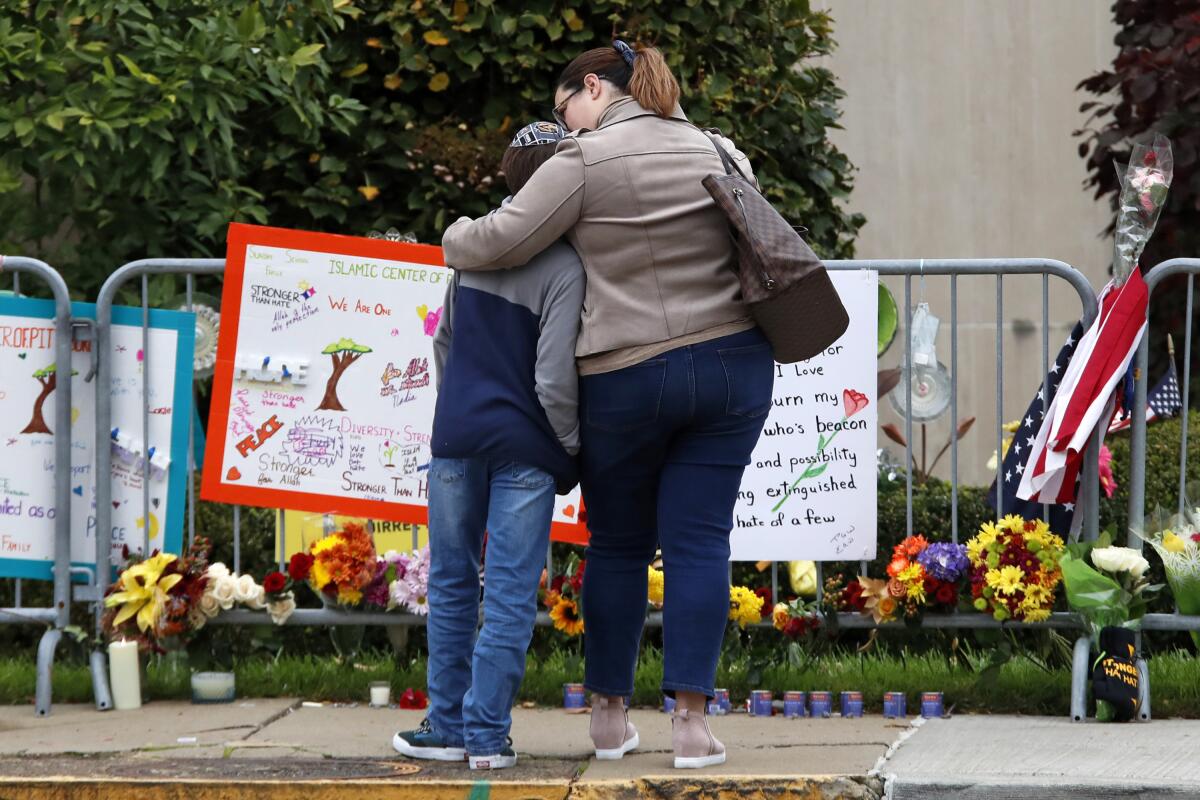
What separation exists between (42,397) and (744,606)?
2.28 meters

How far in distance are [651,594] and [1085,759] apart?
153 centimetres

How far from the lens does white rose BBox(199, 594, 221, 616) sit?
5316mm

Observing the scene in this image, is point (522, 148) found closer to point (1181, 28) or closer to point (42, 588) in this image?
point (42, 588)

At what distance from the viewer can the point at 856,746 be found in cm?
442

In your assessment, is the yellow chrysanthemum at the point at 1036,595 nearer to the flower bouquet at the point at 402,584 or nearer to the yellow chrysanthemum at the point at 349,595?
the flower bouquet at the point at 402,584

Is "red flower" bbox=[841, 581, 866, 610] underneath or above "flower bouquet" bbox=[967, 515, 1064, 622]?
underneath

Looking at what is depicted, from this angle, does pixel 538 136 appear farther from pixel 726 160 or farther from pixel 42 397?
pixel 42 397

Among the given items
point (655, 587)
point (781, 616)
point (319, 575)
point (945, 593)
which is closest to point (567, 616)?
point (655, 587)

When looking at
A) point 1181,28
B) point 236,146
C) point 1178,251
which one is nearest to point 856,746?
point 236,146

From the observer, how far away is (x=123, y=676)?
5.21 metres

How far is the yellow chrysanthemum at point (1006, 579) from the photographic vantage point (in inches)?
197

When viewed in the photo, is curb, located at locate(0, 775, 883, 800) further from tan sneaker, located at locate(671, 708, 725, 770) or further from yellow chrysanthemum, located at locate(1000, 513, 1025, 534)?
yellow chrysanthemum, located at locate(1000, 513, 1025, 534)

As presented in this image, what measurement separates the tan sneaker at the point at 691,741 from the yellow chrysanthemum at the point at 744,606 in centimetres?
116

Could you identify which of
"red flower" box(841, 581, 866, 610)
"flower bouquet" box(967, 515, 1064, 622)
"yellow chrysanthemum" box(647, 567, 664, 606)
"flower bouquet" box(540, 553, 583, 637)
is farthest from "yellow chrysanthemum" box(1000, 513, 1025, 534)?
"flower bouquet" box(540, 553, 583, 637)
